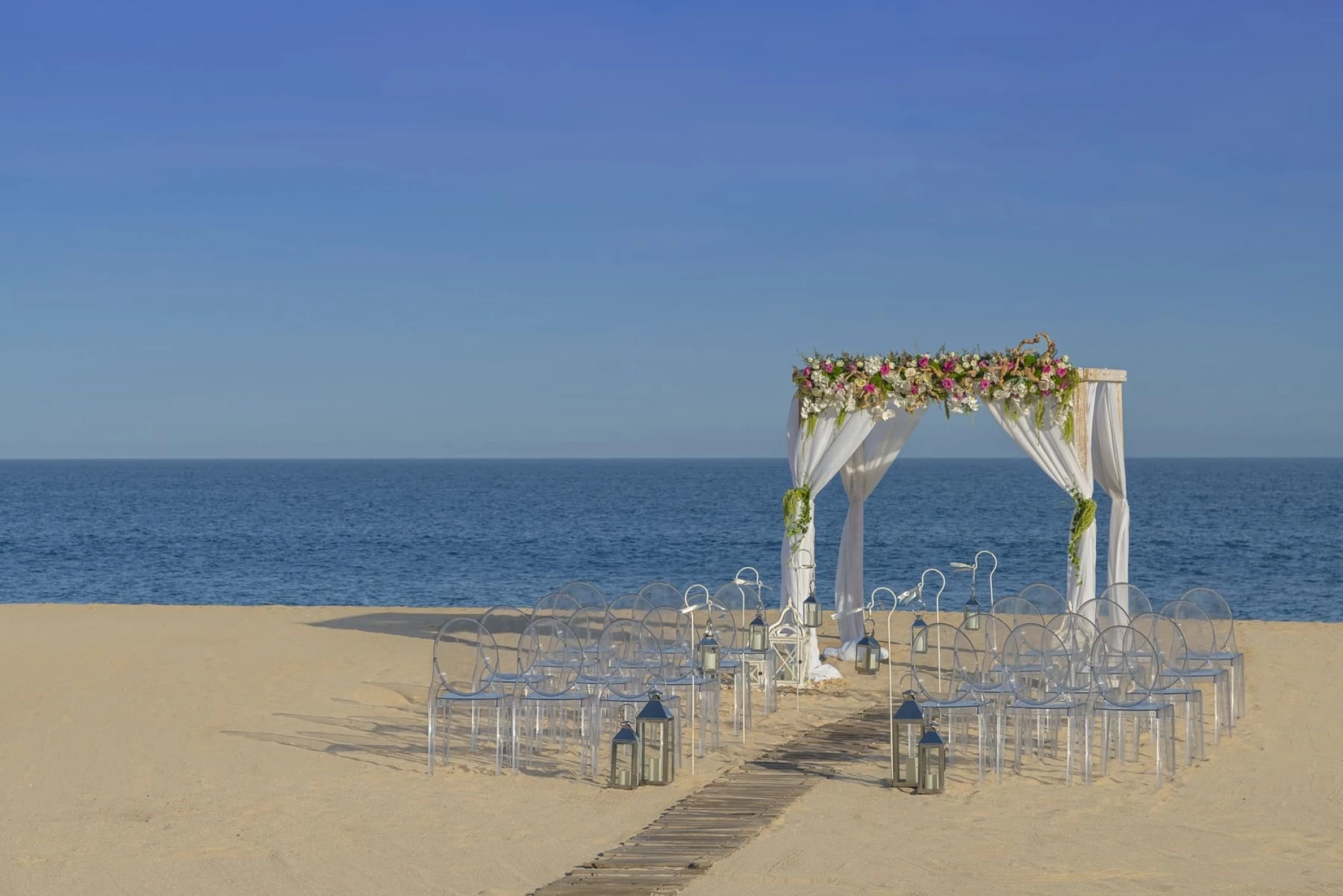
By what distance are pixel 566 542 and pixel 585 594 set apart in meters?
37.8

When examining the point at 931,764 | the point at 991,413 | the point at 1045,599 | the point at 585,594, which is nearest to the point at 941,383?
the point at 991,413

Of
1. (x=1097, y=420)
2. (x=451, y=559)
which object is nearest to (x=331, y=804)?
(x=1097, y=420)

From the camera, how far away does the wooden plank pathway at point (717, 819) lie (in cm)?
694

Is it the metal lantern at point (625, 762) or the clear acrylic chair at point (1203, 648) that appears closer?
the metal lantern at point (625, 762)

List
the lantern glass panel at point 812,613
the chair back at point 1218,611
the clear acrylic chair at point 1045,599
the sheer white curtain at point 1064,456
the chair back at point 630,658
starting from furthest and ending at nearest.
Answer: the sheer white curtain at point 1064,456 < the lantern glass panel at point 812,613 < the clear acrylic chair at point 1045,599 < the chair back at point 1218,611 < the chair back at point 630,658

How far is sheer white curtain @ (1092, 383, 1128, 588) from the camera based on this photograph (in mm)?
13367

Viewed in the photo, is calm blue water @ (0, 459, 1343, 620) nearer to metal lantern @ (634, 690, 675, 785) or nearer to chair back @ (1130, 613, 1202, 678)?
chair back @ (1130, 613, 1202, 678)

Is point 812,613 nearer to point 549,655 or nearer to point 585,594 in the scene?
point 585,594

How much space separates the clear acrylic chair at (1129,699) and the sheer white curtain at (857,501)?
4051 millimetres

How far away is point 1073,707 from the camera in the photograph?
9281 mm

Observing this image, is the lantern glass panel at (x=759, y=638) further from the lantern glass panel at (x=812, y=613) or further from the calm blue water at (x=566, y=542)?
the calm blue water at (x=566, y=542)

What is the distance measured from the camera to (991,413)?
Answer: 13.4 metres

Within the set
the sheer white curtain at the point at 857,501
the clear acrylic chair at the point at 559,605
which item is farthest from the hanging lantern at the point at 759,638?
the sheer white curtain at the point at 857,501

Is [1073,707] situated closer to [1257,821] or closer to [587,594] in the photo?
[1257,821]
